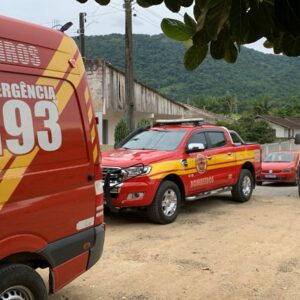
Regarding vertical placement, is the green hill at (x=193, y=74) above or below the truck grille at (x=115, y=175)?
above

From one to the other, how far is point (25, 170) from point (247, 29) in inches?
94.8

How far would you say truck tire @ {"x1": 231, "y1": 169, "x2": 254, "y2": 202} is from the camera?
11.0 meters

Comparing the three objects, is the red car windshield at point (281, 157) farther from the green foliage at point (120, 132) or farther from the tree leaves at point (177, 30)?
the tree leaves at point (177, 30)

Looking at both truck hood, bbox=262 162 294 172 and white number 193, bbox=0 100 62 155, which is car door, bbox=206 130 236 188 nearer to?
white number 193, bbox=0 100 62 155

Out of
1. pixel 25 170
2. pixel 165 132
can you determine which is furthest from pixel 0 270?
pixel 165 132

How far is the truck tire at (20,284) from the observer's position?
3.40m

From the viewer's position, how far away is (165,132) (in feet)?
32.2

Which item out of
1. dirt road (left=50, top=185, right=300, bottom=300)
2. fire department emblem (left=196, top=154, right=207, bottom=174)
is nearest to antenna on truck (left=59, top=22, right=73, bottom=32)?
dirt road (left=50, top=185, right=300, bottom=300)

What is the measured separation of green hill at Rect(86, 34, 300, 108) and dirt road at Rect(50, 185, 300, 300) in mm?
21433

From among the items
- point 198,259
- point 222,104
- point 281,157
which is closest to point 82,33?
point 281,157

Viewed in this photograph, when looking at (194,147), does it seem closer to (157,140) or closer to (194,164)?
(194,164)

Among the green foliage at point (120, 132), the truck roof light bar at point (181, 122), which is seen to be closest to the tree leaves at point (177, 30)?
the truck roof light bar at point (181, 122)

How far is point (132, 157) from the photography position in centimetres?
875

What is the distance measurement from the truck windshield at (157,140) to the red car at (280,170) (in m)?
8.75
